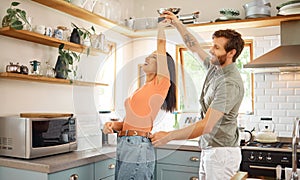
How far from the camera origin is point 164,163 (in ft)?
9.82

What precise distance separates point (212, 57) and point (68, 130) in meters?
1.14

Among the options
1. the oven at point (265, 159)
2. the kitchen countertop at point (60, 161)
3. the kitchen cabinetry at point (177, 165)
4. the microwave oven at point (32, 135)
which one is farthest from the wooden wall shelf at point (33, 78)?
the oven at point (265, 159)

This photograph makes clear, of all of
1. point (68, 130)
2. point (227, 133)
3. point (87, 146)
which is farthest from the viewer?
point (87, 146)

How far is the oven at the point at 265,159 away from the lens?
8.66 ft

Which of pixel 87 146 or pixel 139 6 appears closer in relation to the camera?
pixel 87 146

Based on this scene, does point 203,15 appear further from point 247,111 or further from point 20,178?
point 20,178

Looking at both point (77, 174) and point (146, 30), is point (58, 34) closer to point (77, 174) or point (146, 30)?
point (146, 30)

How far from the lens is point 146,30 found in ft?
10.2

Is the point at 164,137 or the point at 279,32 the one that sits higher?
the point at 279,32

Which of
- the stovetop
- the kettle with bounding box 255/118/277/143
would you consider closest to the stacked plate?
the kettle with bounding box 255/118/277/143

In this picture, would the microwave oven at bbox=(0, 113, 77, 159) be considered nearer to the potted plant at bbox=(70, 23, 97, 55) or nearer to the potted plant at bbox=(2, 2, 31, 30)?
the potted plant at bbox=(2, 2, 31, 30)

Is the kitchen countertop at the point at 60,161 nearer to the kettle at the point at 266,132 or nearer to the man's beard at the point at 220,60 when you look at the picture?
the man's beard at the point at 220,60

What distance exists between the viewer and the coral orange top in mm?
1771

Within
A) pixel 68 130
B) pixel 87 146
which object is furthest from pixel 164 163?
pixel 68 130
